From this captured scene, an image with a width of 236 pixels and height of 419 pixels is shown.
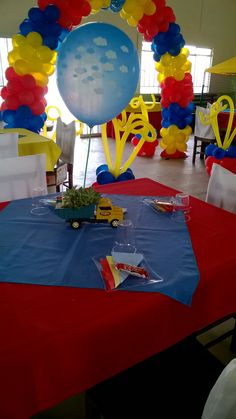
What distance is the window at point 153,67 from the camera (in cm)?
822

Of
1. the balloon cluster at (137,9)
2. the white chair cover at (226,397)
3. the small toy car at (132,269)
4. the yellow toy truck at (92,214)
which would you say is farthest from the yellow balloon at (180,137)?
the white chair cover at (226,397)

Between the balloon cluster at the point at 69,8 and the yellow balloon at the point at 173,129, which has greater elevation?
the balloon cluster at the point at 69,8

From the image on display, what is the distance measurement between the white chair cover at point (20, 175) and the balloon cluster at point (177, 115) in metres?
3.82

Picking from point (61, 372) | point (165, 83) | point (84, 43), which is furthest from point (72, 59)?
point (165, 83)

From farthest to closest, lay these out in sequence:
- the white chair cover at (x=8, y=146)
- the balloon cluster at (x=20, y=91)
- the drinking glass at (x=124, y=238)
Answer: the balloon cluster at (x=20, y=91) < the white chair cover at (x=8, y=146) < the drinking glass at (x=124, y=238)

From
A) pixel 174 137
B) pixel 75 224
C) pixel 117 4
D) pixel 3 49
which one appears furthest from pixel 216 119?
pixel 3 49

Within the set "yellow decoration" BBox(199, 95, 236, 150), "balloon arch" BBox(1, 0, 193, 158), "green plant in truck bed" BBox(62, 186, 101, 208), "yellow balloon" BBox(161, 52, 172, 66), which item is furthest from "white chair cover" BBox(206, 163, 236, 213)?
"yellow balloon" BBox(161, 52, 172, 66)

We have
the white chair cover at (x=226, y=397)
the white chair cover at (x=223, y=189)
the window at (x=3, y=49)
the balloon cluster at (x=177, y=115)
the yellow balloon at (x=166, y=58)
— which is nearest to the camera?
the white chair cover at (x=226, y=397)

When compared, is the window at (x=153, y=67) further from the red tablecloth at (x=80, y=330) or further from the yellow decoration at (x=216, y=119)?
the red tablecloth at (x=80, y=330)

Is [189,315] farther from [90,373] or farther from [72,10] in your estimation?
[72,10]

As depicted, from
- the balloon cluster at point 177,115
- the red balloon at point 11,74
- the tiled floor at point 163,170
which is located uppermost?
the red balloon at point 11,74

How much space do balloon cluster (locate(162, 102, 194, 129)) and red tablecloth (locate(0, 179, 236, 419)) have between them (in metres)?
4.61

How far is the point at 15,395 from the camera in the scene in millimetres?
790

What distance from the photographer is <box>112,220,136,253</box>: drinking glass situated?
1.23m
